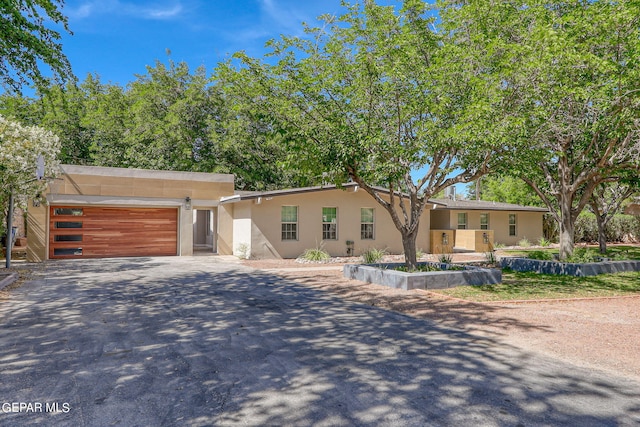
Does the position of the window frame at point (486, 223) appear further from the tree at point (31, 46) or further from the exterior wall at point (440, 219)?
the tree at point (31, 46)

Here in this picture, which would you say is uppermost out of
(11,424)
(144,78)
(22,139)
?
(144,78)

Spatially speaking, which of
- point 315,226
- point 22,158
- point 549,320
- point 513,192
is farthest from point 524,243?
point 22,158

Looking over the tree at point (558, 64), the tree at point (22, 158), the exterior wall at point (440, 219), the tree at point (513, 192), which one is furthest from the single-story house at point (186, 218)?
the tree at point (513, 192)

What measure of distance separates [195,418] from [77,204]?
1722 cm

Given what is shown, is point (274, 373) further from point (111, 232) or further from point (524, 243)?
point (524, 243)

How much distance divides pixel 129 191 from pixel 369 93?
43.0ft

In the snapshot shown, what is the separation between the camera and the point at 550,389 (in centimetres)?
425

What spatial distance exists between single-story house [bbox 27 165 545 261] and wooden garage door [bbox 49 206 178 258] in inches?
1.5

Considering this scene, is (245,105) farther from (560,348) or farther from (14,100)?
(14,100)

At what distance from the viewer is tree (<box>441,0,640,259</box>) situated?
32.0ft

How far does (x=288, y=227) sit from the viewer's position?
18.9 metres

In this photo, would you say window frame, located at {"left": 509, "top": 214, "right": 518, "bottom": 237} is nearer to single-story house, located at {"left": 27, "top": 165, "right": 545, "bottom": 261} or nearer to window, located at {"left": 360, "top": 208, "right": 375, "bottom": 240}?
single-story house, located at {"left": 27, "top": 165, "right": 545, "bottom": 261}

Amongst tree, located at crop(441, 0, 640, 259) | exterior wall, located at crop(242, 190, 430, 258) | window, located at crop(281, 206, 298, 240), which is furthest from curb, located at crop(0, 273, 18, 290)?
tree, located at crop(441, 0, 640, 259)

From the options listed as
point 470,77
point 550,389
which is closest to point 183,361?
point 550,389
